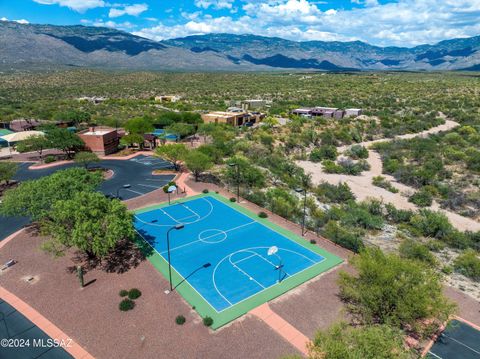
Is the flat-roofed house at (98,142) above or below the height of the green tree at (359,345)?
below

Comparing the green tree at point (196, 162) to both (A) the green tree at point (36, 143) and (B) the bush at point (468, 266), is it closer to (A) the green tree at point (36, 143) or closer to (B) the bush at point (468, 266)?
(A) the green tree at point (36, 143)

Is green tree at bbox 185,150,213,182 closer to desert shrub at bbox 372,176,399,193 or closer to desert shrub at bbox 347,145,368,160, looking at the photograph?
desert shrub at bbox 372,176,399,193

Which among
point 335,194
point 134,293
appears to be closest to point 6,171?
point 134,293

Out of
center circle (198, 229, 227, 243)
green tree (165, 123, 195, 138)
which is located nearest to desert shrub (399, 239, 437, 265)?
center circle (198, 229, 227, 243)

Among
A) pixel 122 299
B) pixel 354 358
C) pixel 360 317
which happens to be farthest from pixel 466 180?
pixel 122 299

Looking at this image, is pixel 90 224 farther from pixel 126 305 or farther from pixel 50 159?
pixel 50 159

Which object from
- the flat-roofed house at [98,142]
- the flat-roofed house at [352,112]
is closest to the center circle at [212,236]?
the flat-roofed house at [98,142]
